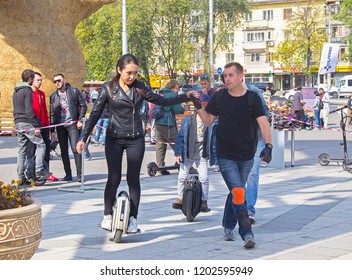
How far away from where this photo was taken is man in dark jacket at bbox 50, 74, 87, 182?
1353 cm

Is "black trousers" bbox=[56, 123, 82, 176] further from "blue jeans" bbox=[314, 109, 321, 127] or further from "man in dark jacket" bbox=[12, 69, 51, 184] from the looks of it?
"blue jeans" bbox=[314, 109, 321, 127]

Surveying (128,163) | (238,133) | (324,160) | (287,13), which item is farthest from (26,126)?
(287,13)

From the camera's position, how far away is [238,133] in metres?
7.70

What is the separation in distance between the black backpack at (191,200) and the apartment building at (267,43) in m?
75.7

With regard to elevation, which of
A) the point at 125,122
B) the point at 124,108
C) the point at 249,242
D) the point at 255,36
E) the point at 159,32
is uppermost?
the point at 255,36

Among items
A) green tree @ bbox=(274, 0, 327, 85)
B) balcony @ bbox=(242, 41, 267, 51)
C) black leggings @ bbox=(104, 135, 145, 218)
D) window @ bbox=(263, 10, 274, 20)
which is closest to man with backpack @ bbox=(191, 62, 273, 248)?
black leggings @ bbox=(104, 135, 145, 218)

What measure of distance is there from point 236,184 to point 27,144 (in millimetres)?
6075

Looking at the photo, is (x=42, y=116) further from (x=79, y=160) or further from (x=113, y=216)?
(x=113, y=216)

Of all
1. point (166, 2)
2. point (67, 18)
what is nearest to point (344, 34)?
point (166, 2)

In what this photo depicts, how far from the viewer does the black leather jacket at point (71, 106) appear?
13555mm

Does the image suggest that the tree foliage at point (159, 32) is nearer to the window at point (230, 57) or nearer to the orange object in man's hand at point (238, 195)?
the window at point (230, 57)

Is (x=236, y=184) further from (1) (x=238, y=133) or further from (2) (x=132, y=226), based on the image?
(2) (x=132, y=226)

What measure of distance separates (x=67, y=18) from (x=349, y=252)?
19.4 m

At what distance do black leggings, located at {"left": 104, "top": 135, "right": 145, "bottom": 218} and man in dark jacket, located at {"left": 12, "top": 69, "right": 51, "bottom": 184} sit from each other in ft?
16.5
